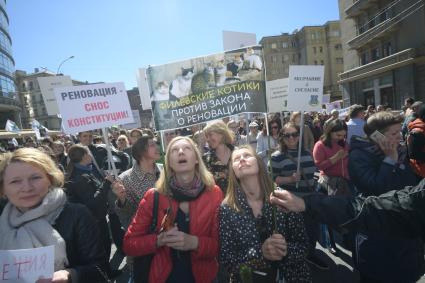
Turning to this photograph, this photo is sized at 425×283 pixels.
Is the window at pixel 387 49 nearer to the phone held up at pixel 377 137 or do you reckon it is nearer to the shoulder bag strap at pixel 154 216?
the phone held up at pixel 377 137

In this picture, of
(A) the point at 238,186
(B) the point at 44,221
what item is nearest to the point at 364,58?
(A) the point at 238,186

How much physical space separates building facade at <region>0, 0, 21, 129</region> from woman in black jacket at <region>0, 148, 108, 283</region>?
53.4m

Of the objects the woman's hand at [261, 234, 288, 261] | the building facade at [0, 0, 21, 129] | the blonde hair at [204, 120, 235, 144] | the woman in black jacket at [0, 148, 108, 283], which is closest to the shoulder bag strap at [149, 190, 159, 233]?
the woman in black jacket at [0, 148, 108, 283]

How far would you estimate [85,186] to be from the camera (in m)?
4.19

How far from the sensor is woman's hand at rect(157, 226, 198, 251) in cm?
247

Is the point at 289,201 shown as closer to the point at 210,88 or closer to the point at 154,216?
the point at 154,216

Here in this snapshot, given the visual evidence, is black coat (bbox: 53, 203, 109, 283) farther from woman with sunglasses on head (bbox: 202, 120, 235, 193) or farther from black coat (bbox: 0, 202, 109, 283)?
woman with sunglasses on head (bbox: 202, 120, 235, 193)

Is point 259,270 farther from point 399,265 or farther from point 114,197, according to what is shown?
point 114,197

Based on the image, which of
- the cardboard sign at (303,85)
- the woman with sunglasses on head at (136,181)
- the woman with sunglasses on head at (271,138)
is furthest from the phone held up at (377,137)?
the woman with sunglasses on head at (271,138)

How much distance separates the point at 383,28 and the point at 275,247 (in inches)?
1135

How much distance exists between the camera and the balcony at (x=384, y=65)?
904 inches

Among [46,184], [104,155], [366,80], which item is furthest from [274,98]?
[366,80]

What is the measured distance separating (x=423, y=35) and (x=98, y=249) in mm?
26180

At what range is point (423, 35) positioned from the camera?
73.2 ft
